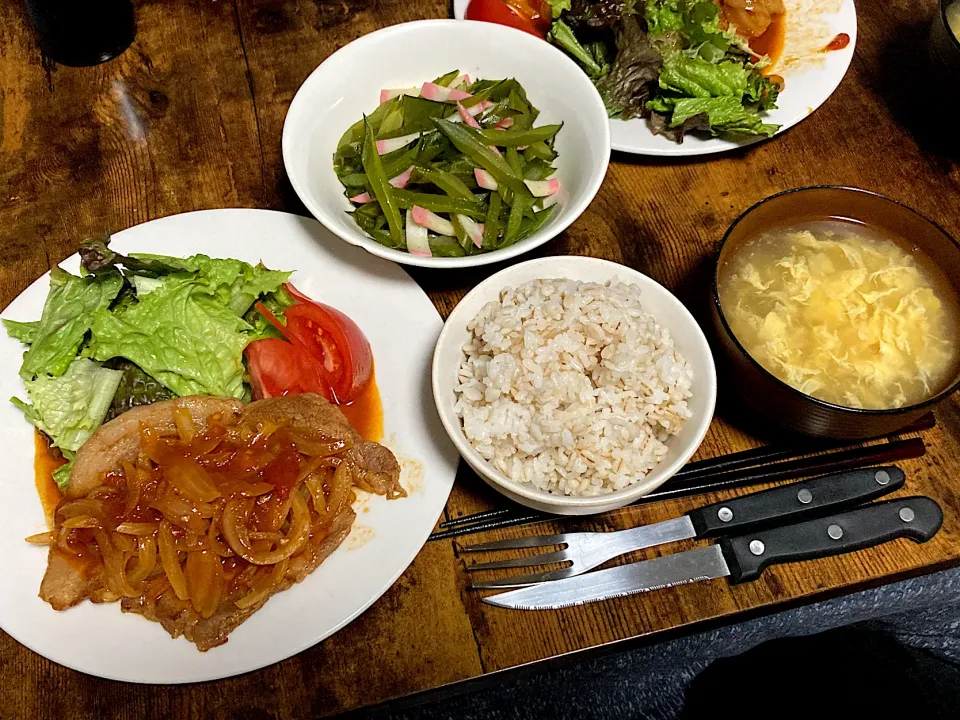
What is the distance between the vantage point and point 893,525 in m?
2.16

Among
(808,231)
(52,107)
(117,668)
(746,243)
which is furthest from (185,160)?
(808,231)

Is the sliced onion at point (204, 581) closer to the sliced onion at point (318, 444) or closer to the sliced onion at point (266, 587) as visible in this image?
the sliced onion at point (266, 587)

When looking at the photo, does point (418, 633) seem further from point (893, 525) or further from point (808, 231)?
point (808, 231)

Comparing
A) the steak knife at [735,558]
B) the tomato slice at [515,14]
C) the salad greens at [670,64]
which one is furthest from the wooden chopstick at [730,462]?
the tomato slice at [515,14]

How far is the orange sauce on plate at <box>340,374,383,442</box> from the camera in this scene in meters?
2.34

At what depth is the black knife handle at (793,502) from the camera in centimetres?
216

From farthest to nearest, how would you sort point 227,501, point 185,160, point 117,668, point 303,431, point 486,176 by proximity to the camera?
point 185,160
point 486,176
point 303,431
point 227,501
point 117,668

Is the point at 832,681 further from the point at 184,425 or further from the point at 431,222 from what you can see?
the point at 184,425

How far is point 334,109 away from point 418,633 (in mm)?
1768

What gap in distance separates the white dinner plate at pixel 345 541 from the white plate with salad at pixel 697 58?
116 cm

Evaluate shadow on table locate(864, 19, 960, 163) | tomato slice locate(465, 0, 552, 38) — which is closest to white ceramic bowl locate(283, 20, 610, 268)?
tomato slice locate(465, 0, 552, 38)

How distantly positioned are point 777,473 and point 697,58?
5.55 feet

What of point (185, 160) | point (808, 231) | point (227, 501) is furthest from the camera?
point (185, 160)

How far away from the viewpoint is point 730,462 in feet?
7.54
